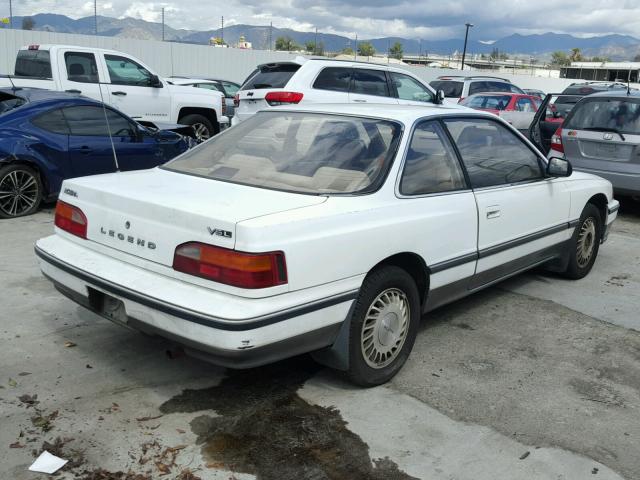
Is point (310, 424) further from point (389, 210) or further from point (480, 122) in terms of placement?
point (480, 122)

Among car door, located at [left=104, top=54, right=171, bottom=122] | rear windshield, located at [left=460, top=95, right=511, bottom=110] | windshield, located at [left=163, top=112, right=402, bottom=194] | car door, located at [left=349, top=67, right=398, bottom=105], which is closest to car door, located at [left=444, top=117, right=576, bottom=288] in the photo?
windshield, located at [left=163, top=112, right=402, bottom=194]

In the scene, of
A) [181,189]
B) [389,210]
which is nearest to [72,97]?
[181,189]

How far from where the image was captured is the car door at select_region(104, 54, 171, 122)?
1138cm

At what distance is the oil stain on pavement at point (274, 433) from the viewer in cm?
302

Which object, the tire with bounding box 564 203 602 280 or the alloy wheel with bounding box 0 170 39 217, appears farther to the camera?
the alloy wheel with bounding box 0 170 39 217

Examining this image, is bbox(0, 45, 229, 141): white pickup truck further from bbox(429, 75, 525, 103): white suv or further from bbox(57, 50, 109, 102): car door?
bbox(429, 75, 525, 103): white suv

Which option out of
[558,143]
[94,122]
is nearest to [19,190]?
[94,122]

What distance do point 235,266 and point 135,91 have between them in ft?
30.9

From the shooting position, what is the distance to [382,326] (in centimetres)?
377

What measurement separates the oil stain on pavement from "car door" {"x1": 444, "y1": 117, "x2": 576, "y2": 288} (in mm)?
1594

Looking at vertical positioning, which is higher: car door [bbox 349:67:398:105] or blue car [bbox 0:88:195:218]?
car door [bbox 349:67:398:105]

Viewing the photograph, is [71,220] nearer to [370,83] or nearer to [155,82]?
[370,83]

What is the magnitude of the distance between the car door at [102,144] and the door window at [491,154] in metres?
4.46

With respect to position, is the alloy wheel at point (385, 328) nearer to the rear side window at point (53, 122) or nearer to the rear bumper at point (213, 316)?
the rear bumper at point (213, 316)
